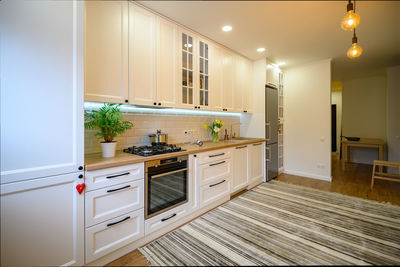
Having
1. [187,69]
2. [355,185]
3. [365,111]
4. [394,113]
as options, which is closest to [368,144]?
[394,113]

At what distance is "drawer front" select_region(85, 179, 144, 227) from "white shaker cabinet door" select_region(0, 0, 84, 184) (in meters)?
0.30

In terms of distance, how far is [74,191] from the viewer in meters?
1.40

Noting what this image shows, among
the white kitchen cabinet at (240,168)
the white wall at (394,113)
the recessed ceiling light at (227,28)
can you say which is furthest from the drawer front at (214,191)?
the white wall at (394,113)

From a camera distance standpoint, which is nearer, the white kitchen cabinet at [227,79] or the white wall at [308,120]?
the white kitchen cabinet at [227,79]

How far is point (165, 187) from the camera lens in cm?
198

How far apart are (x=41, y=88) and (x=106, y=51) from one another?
740 millimetres

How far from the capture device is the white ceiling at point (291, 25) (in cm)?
206

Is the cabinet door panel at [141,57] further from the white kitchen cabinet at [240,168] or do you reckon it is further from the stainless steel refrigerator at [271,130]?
the stainless steel refrigerator at [271,130]

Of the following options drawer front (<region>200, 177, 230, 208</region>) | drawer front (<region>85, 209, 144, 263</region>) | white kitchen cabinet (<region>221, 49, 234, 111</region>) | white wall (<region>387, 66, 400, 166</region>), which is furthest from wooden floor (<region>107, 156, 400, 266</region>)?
drawer front (<region>85, 209, 144, 263</region>)

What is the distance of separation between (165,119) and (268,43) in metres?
2.14

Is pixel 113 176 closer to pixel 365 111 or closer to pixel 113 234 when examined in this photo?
pixel 113 234

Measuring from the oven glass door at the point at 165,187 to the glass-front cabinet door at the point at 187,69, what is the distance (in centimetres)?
97

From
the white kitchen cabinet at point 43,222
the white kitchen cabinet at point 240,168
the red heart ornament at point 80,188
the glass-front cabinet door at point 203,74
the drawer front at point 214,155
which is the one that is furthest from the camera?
the white kitchen cabinet at point 240,168

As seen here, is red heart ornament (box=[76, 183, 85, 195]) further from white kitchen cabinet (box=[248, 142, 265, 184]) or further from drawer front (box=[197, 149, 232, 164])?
white kitchen cabinet (box=[248, 142, 265, 184])
